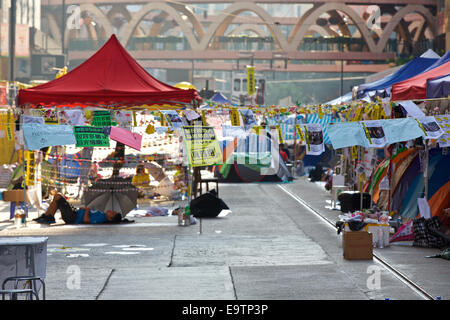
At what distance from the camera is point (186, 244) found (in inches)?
624

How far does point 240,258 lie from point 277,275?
1.84m

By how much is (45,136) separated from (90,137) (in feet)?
3.95

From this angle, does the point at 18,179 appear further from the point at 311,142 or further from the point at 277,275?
the point at 277,275

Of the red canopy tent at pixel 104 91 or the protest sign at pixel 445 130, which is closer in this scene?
the protest sign at pixel 445 130

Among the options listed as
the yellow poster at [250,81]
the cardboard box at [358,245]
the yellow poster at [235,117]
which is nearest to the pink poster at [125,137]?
the yellow poster at [235,117]

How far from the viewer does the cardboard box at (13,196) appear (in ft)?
62.8

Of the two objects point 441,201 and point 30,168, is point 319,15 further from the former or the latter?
point 441,201

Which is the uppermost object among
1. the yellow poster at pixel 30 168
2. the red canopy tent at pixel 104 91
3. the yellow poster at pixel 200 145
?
the red canopy tent at pixel 104 91

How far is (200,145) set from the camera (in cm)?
1828

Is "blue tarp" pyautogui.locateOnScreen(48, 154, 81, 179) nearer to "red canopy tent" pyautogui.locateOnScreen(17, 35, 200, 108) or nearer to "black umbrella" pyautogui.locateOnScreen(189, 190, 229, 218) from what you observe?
"red canopy tent" pyautogui.locateOnScreen(17, 35, 200, 108)

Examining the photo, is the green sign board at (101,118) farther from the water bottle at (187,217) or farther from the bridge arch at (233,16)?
the bridge arch at (233,16)

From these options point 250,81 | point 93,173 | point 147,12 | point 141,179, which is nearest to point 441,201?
point 141,179

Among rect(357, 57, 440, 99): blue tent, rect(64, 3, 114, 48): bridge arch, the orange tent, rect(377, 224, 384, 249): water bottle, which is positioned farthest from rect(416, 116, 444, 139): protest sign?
rect(64, 3, 114, 48): bridge arch

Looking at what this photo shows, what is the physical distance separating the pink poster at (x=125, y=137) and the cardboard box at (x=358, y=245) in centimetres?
761
